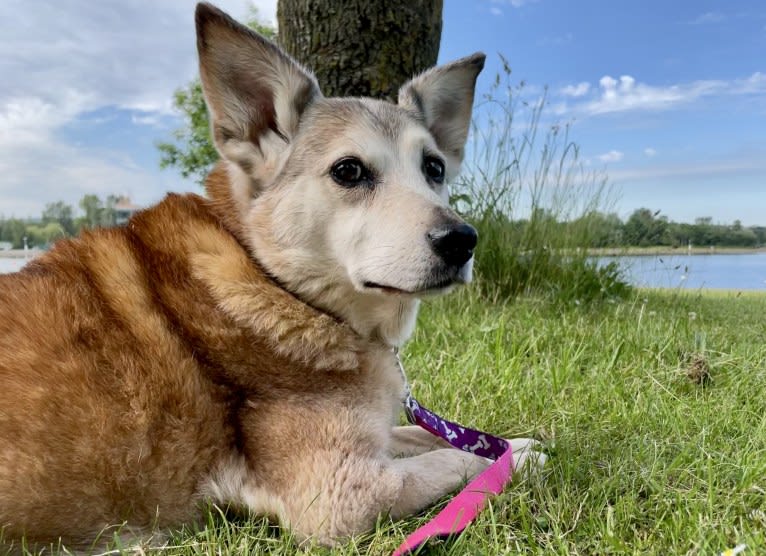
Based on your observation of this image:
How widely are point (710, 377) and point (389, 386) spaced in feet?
8.16

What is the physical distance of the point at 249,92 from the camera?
2.54 metres

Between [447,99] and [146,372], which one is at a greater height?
[447,99]

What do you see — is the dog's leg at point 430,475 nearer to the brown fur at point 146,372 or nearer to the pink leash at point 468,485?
the pink leash at point 468,485

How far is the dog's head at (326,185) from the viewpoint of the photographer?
7.12ft

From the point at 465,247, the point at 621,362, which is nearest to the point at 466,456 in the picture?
the point at 465,247

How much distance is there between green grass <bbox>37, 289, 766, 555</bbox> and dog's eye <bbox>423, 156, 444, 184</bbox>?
4.19 ft

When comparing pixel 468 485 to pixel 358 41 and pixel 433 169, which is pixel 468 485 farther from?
pixel 358 41

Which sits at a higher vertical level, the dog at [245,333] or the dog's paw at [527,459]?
the dog at [245,333]

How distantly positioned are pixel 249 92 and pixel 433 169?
0.85 m

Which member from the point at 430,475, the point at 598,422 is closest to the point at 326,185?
the point at 430,475

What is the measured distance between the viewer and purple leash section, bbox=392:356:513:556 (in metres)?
1.95

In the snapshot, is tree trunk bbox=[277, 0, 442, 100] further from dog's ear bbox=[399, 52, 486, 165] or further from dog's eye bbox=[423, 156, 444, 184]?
dog's eye bbox=[423, 156, 444, 184]

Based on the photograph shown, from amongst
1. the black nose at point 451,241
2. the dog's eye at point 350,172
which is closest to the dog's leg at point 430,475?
the black nose at point 451,241

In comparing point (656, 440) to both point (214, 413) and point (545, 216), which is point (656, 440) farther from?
point (545, 216)
